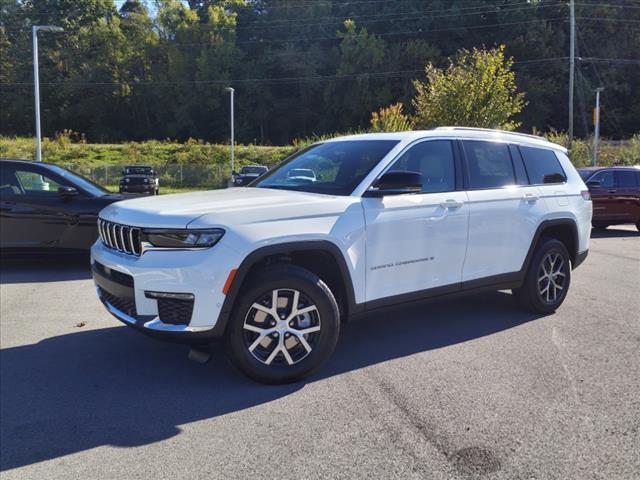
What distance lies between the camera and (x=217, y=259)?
387 centimetres

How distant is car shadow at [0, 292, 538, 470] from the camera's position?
3539 mm

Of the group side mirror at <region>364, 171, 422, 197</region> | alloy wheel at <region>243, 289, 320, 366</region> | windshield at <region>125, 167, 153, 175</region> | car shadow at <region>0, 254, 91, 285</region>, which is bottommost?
car shadow at <region>0, 254, 91, 285</region>

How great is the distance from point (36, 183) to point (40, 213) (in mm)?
527

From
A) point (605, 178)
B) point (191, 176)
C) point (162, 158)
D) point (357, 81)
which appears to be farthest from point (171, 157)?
point (605, 178)

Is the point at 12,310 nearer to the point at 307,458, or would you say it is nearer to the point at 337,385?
the point at 337,385

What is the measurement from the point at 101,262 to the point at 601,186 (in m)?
13.5

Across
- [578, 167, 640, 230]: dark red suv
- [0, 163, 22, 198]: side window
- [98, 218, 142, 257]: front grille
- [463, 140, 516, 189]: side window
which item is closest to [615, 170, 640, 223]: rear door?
[578, 167, 640, 230]: dark red suv

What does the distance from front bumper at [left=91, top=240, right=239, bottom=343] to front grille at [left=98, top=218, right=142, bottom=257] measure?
12 cm

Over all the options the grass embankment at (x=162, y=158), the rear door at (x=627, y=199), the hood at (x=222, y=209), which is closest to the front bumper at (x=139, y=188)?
the grass embankment at (x=162, y=158)

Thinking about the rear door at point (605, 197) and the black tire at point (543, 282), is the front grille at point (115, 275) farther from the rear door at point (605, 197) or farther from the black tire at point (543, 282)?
the rear door at point (605, 197)

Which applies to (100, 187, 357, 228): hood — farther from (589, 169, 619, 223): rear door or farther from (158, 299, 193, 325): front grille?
(589, 169, 619, 223): rear door

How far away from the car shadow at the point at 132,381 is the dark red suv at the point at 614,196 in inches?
389

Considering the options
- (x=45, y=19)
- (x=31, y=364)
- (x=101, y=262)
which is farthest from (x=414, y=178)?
(x=45, y=19)

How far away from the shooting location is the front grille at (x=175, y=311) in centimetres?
388
